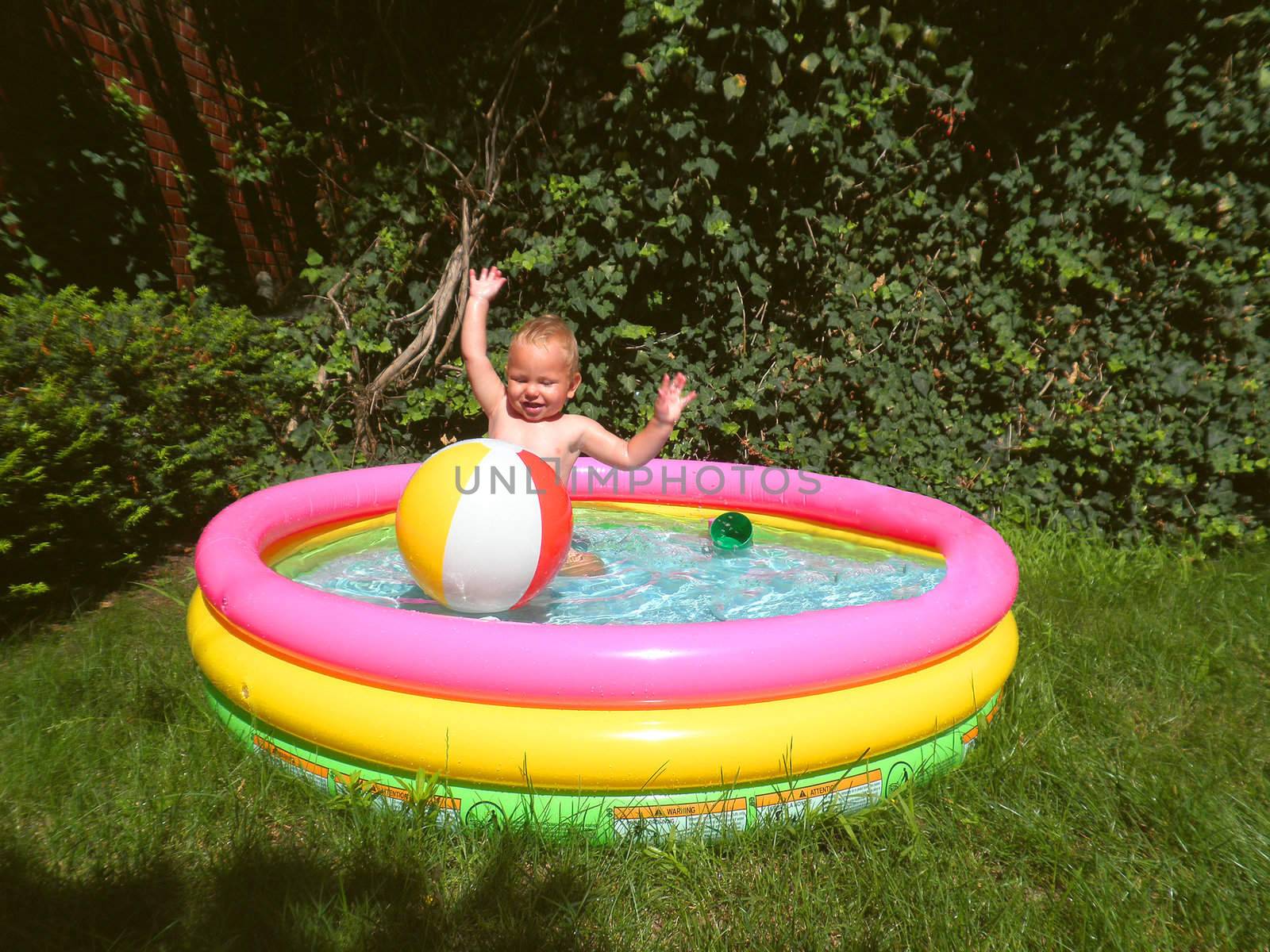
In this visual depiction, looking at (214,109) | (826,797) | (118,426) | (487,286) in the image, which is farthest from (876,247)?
(214,109)

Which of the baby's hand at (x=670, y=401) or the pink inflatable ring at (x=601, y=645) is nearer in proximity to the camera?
the pink inflatable ring at (x=601, y=645)

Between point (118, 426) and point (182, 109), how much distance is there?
255cm

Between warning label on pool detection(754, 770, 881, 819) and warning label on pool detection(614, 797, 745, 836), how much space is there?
108 mm

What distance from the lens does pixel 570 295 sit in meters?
4.92

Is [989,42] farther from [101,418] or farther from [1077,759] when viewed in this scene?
[101,418]

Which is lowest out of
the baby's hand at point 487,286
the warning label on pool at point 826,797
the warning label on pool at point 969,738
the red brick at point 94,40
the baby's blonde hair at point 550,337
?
the warning label on pool at point 969,738

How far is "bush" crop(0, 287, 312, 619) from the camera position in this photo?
316 cm

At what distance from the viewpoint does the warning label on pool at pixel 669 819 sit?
2029 mm

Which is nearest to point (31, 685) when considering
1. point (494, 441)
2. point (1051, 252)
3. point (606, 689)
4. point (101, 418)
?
point (101, 418)

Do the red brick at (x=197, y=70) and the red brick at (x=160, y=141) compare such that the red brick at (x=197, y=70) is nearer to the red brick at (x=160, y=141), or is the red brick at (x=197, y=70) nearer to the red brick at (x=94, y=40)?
the red brick at (x=160, y=141)

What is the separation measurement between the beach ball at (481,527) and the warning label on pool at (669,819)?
868 millimetres

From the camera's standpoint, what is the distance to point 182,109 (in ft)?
16.6

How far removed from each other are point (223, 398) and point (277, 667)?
2.69 metres

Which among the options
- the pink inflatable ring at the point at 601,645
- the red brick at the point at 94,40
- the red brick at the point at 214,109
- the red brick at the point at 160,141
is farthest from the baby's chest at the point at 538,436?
the red brick at the point at 214,109
